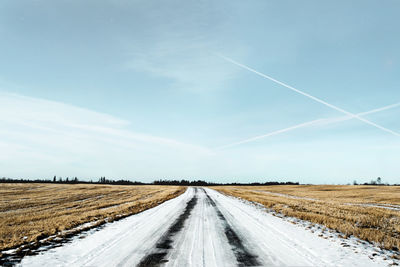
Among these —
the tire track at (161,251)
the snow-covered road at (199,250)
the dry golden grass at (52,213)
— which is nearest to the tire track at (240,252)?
the snow-covered road at (199,250)

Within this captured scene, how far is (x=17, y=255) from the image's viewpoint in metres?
6.50

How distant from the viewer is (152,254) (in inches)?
257

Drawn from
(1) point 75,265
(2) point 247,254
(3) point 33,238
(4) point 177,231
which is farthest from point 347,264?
(3) point 33,238

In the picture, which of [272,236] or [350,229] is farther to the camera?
[350,229]

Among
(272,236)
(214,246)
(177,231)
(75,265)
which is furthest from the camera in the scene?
(177,231)

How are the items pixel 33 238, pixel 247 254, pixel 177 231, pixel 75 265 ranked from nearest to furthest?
pixel 75 265 → pixel 247 254 → pixel 33 238 → pixel 177 231

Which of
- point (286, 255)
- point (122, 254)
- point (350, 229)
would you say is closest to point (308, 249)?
point (286, 255)

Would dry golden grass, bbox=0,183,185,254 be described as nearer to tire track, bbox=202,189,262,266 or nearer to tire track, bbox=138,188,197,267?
tire track, bbox=138,188,197,267

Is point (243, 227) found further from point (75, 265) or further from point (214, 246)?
point (75, 265)

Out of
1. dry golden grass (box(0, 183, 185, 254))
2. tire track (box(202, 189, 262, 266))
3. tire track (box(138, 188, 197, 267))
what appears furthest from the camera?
dry golden grass (box(0, 183, 185, 254))

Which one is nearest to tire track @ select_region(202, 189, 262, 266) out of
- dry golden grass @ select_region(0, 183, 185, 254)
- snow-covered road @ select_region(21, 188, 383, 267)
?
snow-covered road @ select_region(21, 188, 383, 267)

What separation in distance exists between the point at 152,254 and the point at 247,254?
2.63m

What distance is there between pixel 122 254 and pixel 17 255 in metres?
2.86

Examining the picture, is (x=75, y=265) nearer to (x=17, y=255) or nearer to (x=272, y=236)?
(x=17, y=255)
